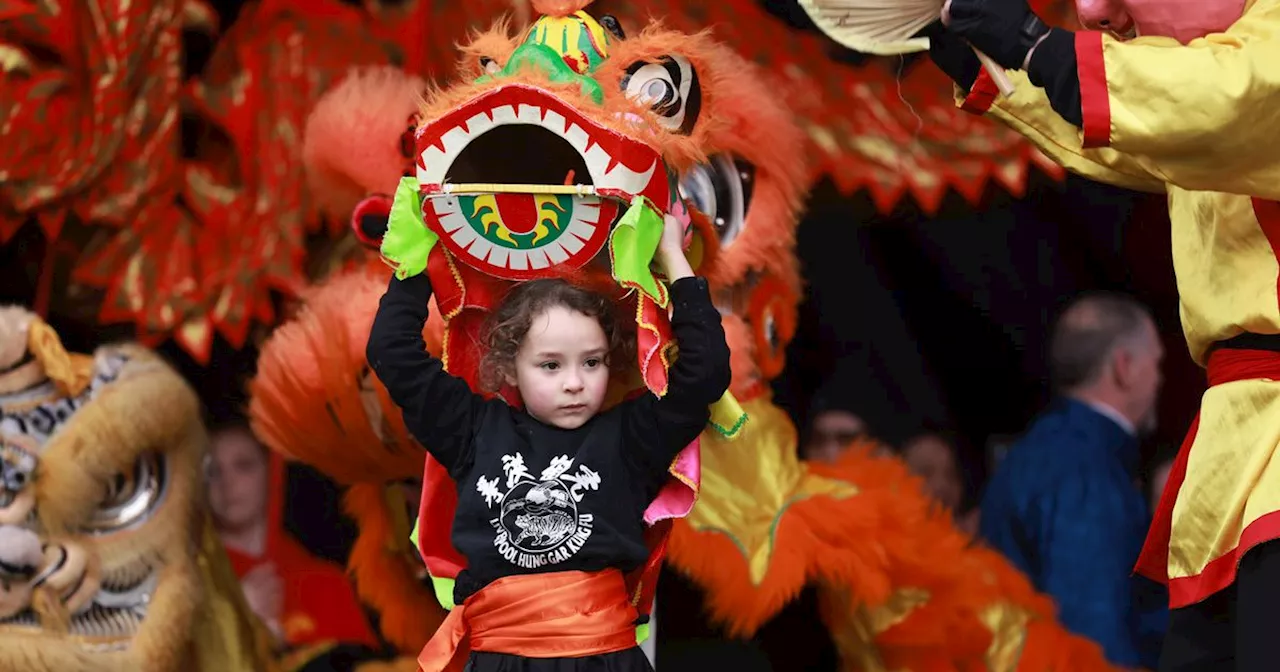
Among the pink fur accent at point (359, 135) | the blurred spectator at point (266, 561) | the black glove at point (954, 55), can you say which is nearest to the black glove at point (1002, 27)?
the black glove at point (954, 55)

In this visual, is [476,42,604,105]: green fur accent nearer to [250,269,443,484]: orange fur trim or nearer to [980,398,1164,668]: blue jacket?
[250,269,443,484]: orange fur trim

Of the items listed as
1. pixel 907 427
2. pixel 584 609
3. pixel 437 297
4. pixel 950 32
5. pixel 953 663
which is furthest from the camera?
pixel 907 427

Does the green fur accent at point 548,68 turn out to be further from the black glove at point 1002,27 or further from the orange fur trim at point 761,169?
the black glove at point 1002,27

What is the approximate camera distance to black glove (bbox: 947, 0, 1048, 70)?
6.37 ft

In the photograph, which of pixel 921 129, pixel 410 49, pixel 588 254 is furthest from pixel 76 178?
pixel 921 129

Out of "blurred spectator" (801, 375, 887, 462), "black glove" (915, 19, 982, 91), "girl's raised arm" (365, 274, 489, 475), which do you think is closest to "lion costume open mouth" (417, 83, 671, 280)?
"girl's raised arm" (365, 274, 489, 475)

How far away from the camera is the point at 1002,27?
1.95m

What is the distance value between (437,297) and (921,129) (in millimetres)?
1333

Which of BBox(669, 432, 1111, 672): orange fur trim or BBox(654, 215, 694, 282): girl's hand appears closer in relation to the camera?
BBox(654, 215, 694, 282): girl's hand

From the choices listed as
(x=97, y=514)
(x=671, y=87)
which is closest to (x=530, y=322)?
(x=671, y=87)

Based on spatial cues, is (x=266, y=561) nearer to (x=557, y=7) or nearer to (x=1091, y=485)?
(x=557, y=7)

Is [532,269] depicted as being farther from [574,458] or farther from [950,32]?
[950,32]

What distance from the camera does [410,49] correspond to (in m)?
3.30

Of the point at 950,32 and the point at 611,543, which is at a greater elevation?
the point at 950,32
